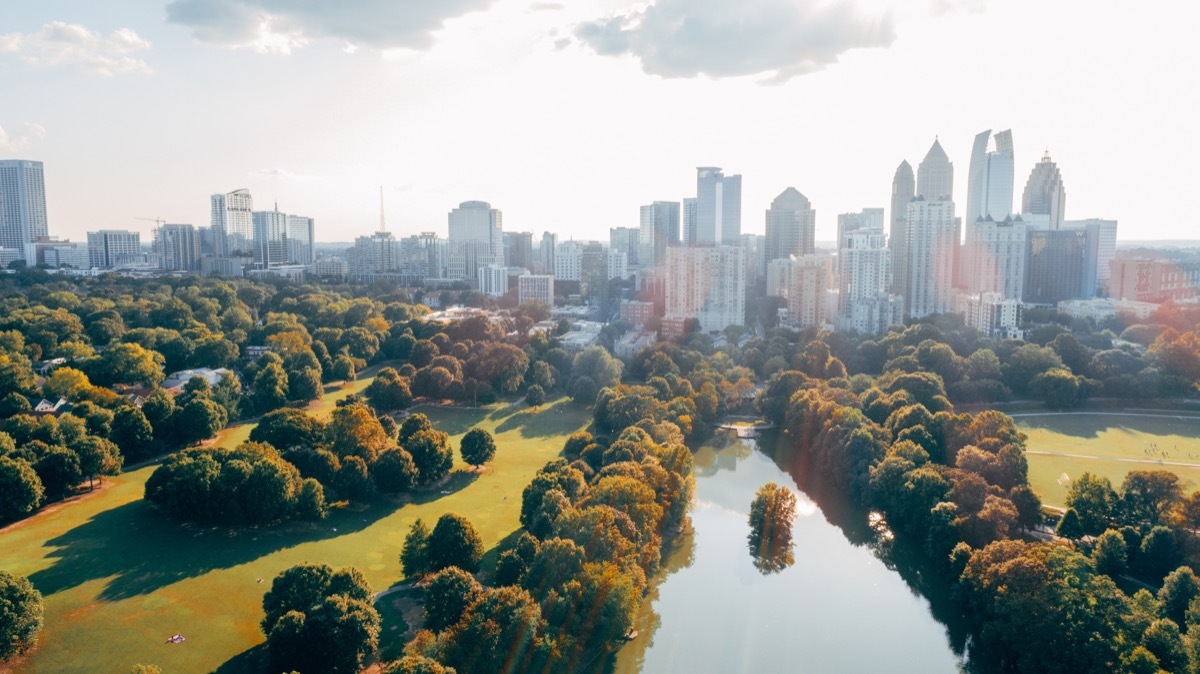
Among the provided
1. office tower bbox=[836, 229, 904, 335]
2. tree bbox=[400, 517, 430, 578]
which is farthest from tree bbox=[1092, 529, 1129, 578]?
office tower bbox=[836, 229, 904, 335]

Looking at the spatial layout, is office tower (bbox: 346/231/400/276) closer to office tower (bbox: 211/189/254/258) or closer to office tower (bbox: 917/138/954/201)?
office tower (bbox: 211/189/254/258)

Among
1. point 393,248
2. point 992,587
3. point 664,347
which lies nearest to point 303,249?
point 393,248

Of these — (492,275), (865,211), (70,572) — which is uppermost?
(865,211)

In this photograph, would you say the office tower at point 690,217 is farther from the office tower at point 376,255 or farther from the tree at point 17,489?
the tree at point 17,489

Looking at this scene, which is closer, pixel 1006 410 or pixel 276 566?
pixel 276 566

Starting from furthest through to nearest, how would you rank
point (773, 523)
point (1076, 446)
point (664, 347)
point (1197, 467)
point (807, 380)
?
point (664, 347) → point (807, 380) → point (1076, 446) → point (1197, 467) → point (773, 523)

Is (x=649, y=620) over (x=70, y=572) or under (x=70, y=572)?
under

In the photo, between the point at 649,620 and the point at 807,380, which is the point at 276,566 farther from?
the point at 807,380
